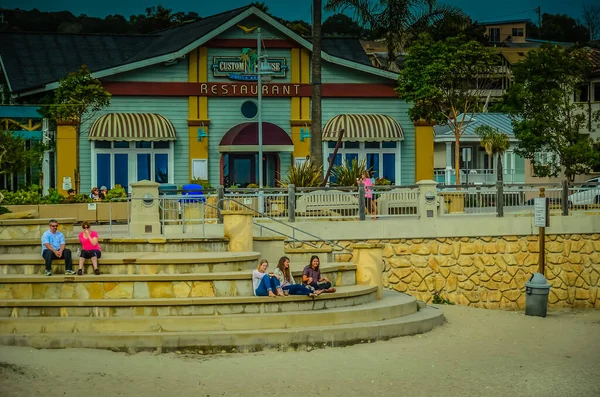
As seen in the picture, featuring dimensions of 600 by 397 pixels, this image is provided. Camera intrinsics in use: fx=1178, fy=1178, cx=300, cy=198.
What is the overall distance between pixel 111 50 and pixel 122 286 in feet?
87.0

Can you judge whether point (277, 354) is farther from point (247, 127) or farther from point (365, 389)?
point (247, 127)

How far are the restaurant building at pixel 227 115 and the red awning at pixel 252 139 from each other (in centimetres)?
3

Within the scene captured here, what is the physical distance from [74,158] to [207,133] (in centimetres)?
442

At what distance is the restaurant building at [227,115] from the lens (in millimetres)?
38125

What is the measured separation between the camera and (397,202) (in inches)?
1094

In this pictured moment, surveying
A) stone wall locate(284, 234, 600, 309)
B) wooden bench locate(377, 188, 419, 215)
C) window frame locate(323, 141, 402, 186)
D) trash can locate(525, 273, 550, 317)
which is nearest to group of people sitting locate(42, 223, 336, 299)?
stone wall locate(284, 234, 600, 309)

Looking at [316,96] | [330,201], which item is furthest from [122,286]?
[316,96]

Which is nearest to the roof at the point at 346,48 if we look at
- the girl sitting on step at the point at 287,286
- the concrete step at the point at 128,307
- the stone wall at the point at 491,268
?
the stone wall at the point at 491,268

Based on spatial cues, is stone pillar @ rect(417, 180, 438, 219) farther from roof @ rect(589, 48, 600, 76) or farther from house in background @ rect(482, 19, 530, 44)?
house in background @ rect(482, 19, 530, 44)

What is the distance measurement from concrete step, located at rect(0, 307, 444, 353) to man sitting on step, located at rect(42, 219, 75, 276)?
1.54 meters

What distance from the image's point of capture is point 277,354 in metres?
19.0

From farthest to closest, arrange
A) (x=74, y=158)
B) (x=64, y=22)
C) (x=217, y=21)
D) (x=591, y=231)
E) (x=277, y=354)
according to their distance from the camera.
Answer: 1. (x=64, y=22)
2. (x=217, y=21)
3. (x=74, y=158)
4. (x=591, y=231)
5. (x=277, y=354)

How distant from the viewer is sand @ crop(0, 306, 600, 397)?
16.5 m

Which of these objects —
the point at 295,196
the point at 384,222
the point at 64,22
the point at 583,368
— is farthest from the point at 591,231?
the point at 64,22
